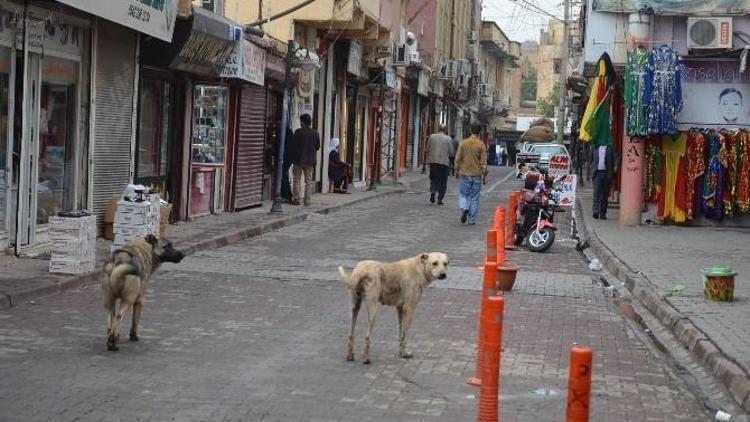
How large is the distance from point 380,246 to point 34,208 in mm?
5921

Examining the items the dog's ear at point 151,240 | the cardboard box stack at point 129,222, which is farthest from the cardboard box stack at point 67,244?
the dog's ear at point 151,240

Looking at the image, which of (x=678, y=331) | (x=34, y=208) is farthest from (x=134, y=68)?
(x=678, y=331)

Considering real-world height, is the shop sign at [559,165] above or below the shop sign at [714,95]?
below

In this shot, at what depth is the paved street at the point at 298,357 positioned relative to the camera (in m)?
6.82

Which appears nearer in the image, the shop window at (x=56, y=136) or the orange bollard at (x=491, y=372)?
the orange bollard at (x=491, y=372)

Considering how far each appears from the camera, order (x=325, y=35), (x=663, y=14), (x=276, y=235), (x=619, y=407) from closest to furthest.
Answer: (x=619, y=407) < (x=276, y=235) < (x=663, y=14) < (x=325, y=35)

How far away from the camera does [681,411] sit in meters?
7.24

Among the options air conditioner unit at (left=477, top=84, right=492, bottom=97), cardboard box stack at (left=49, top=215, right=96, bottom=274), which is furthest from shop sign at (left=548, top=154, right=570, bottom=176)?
air conditioner unit at (left=477, top=84, right=492, bottom=97)

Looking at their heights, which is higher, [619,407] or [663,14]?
[663,14]

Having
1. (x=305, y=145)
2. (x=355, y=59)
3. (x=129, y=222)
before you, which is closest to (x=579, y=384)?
(x=129, y=222)

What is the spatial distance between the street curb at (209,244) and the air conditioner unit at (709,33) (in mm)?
8481

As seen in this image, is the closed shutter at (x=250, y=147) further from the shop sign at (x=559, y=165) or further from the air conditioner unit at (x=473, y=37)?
the air conditioner unit at (x=473, y=37)

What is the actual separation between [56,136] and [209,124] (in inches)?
246

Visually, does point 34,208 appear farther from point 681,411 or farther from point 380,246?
point 681,411
